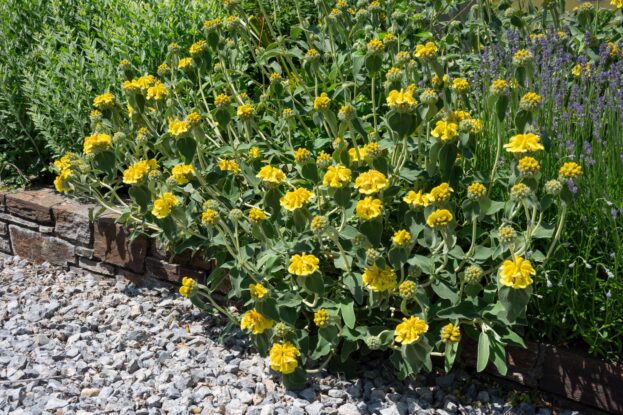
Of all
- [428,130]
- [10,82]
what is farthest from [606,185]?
[10,82]

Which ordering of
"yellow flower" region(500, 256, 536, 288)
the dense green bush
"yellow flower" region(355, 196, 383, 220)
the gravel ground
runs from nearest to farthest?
"yellow flower" region(500, 256, 536, 288)
"yellow flower" region(355, 196, 383, 220)
the gravel ground
the dense green bush

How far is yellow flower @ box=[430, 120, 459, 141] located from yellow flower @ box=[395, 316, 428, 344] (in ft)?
1.89

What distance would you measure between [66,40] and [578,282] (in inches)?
112

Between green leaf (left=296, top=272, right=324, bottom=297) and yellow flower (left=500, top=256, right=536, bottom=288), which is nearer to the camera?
yellow flower (left=500, top=256, right=536, bottom=288)

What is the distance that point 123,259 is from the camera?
11.5 feet

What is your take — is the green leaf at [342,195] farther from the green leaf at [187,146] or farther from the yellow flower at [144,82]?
the yellow flower at [144,82]

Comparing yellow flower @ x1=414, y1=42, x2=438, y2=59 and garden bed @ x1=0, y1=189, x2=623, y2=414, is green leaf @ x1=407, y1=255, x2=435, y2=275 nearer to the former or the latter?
garden bed @ x1=0, y1=189, x2=623, y2=414

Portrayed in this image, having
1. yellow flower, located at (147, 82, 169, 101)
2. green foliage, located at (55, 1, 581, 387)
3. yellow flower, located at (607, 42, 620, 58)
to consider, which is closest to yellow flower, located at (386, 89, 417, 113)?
green foliage, located at (55, 1, 581, 387)

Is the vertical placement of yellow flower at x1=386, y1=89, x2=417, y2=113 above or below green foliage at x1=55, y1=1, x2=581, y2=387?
above

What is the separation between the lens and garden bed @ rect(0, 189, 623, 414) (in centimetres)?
Result: 250

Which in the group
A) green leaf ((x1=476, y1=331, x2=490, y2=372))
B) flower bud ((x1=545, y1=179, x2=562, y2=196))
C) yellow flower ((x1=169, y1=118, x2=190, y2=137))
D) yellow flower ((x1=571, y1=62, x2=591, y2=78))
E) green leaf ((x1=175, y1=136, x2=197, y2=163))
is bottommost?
green leaf ((x1=476, y1=331, x2=490, y2=372))

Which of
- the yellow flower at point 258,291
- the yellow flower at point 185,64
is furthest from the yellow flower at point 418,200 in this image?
the yellow flower at point 185,64

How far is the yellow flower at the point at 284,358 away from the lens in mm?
2432

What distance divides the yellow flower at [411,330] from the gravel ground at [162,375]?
40cm
